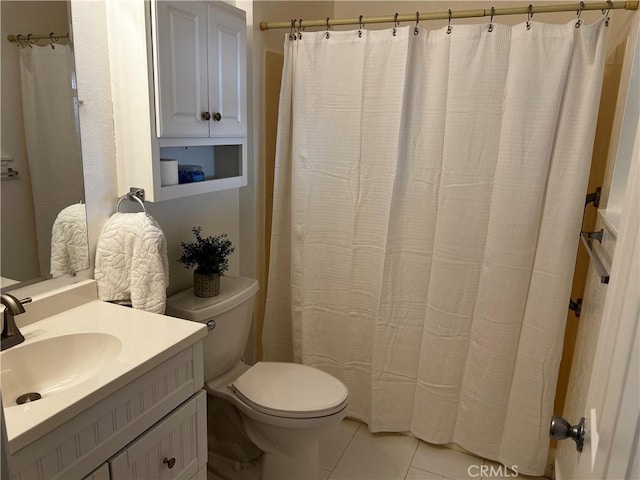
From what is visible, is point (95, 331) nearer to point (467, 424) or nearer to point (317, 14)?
point (467, 424)

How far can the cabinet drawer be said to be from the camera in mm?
1238

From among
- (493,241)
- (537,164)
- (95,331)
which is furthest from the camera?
(493,241)

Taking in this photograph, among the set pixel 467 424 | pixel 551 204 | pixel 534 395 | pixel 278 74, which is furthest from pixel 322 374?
pixel 278 74

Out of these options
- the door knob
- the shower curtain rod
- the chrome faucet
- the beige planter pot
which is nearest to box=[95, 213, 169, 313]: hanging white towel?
the beige planter pot

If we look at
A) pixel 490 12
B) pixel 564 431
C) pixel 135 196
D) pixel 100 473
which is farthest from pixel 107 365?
pixel 490 12

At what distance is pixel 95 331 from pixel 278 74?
145 cm

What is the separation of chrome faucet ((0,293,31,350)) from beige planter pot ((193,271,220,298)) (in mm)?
676

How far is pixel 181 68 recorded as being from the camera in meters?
1.60

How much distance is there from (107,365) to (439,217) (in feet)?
4.30

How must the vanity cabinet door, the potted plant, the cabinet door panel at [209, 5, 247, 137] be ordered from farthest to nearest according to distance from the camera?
1. the potted plant
2. the cabinet door panel at [209, 5, 247, 137]
3. the vanity cabinet door

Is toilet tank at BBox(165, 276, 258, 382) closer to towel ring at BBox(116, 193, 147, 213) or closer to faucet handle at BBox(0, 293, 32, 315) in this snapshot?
towel ring at BBox(116, 193, 147, 213)

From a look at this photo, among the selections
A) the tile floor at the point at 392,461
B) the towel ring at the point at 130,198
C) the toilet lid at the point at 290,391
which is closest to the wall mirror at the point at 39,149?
the towel ring at the point at 130,198

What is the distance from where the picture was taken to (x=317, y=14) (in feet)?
8.27

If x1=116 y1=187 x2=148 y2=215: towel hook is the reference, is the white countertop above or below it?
below
